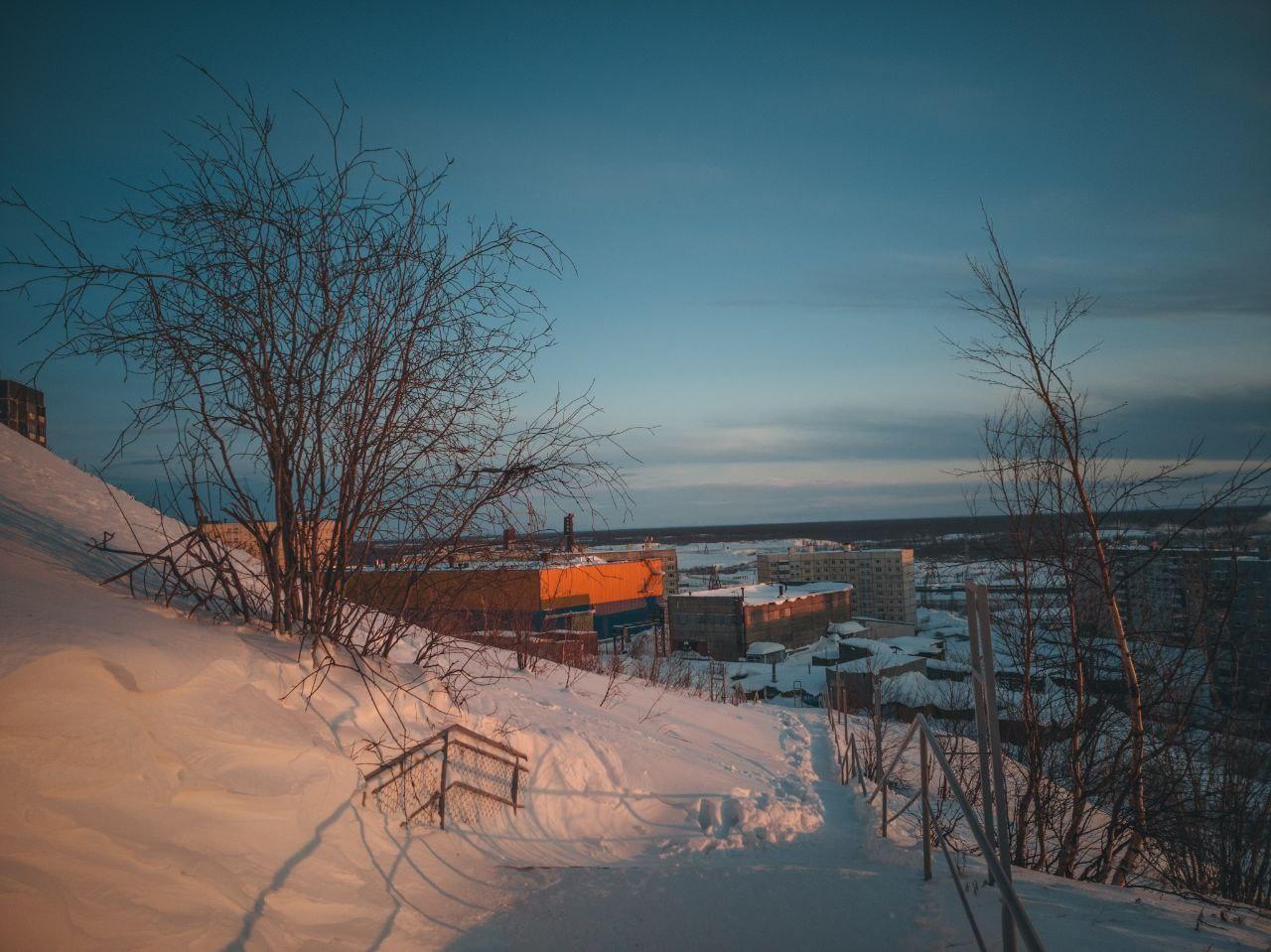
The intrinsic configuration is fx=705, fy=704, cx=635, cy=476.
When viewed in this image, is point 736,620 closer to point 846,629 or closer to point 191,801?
point 846,629

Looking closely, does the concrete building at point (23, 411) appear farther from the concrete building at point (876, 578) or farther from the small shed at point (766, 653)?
the concrete building at point (876, 578)

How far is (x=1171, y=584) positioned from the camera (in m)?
9.71

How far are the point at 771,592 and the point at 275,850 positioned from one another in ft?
152

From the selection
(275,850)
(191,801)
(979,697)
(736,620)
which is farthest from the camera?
(736,620)

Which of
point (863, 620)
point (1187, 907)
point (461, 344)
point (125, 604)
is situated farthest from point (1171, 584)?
point (863, 620)

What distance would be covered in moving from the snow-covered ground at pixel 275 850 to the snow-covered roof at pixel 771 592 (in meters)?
37.5

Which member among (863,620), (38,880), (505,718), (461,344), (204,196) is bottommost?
(863,620)

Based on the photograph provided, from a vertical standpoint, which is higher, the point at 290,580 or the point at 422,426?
the point at 422,426

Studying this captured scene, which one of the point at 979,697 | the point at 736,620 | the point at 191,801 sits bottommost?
the point at 736,620

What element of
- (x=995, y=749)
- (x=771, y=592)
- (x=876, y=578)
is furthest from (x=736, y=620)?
(x=995, y=749)

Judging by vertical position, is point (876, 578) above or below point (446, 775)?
below

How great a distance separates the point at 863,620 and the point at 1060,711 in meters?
40.4

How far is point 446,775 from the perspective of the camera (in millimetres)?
5285

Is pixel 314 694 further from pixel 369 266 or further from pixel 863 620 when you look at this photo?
pixel 863 620
